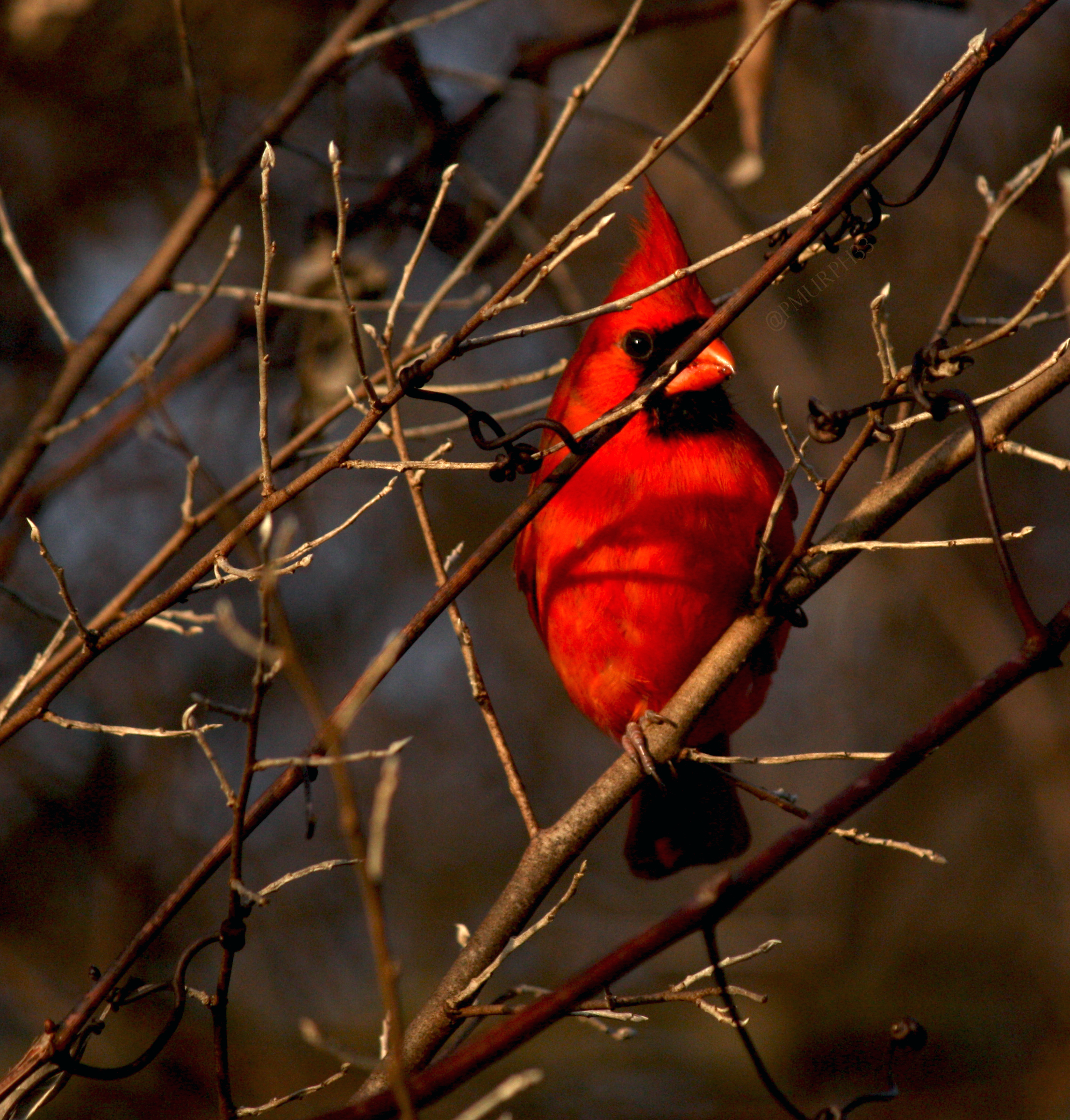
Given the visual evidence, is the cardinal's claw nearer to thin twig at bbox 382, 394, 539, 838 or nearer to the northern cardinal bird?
thin twig at bbox 382, 394, 539, 838

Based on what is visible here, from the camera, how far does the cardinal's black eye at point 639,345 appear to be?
2.68 meters

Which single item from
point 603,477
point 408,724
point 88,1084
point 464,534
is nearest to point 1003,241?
point 464,534

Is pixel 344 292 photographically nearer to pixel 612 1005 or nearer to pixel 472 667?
pixel 472 667

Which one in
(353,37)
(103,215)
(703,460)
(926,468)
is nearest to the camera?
(926,468)

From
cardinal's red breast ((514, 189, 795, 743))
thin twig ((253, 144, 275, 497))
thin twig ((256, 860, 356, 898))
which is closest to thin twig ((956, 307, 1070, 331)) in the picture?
cardinal's red breast ((514, 189, 795, 743))

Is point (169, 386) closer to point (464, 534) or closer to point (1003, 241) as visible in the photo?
point (464, 534)

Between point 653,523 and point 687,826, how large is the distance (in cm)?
99

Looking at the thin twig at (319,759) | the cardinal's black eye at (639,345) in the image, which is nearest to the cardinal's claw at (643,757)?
the thin twig at (319,759)

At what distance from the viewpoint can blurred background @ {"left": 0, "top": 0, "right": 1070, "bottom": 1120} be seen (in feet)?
12.4

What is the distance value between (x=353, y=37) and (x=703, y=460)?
105 cm

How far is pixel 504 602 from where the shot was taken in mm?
6395

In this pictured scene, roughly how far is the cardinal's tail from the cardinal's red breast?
32 centimetres

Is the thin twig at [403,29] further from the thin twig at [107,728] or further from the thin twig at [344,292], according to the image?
the thin twig at [107,728]

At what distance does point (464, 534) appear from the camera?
6078mm
